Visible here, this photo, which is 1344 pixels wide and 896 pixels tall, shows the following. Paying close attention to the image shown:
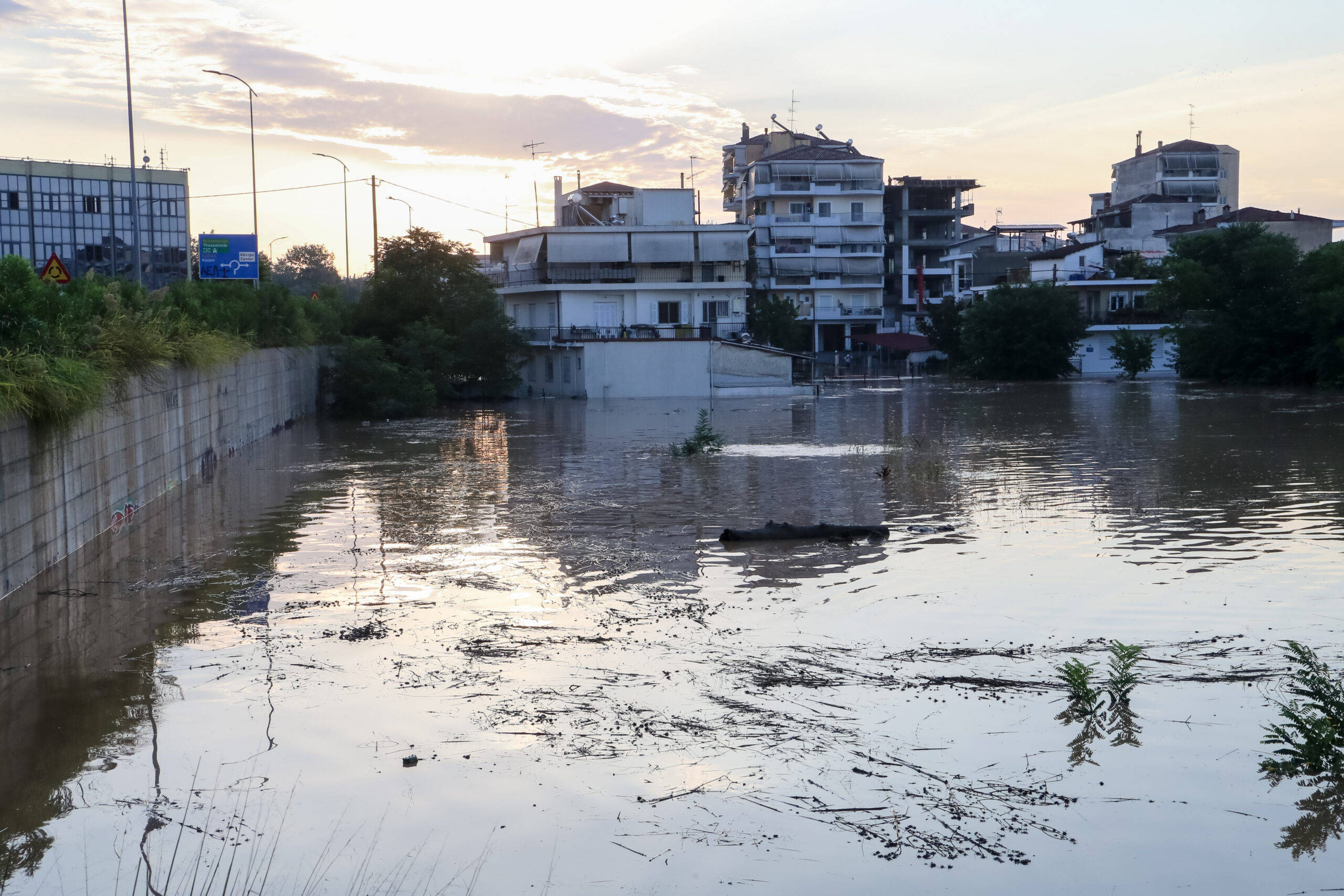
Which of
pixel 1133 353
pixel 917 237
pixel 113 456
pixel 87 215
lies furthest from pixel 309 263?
pixel 113 456

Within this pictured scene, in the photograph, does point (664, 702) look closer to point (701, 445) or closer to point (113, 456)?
point (113, 456)

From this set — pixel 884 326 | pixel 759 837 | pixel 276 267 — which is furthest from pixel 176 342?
pixel 276 267

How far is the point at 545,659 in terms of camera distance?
9281 millimetres

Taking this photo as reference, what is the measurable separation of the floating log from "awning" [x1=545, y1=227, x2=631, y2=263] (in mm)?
49870

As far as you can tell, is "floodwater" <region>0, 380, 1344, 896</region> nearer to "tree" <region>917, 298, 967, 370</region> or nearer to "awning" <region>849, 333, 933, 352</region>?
"tree" <region>917, 298, 967, 370</region>

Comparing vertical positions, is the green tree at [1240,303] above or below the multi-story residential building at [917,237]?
below

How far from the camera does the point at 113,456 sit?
15.9 m

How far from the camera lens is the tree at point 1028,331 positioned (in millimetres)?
70062

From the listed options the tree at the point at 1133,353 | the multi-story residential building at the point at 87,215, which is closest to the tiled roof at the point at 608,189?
the tree at the point at 1133,353

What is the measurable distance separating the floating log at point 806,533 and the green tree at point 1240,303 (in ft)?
156

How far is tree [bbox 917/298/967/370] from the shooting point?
80.9 m

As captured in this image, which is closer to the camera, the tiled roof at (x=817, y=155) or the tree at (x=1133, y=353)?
the tree at (x=1133, y=353)

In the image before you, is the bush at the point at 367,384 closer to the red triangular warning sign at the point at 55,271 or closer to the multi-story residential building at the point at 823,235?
the red triangular warning sign at the point at 55,271

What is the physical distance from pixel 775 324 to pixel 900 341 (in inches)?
436
